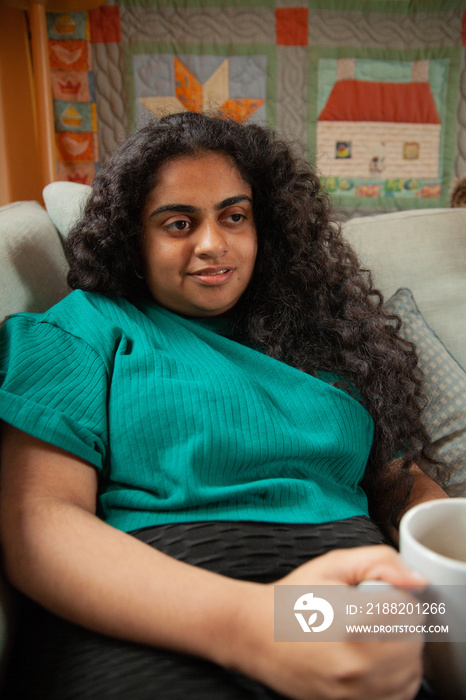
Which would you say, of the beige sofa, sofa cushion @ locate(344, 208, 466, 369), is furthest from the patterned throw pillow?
sofa cushion @ locate(344, 208, 466, 369)

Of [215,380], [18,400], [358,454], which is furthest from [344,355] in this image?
[18,400]

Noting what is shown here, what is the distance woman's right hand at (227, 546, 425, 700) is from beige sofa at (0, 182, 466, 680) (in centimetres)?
57

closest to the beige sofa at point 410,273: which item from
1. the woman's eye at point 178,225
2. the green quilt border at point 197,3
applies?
the woman's eye at point 178,225

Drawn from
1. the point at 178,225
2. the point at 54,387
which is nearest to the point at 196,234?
the point at 178,225

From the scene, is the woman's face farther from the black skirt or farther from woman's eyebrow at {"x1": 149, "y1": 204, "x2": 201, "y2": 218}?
the black skirt

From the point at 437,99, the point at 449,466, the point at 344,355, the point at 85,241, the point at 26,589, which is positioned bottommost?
the point at 449,466

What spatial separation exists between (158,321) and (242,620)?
52 cm

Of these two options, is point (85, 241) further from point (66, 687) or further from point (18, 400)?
point (66, 687)

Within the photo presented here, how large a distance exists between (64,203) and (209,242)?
0.47 metres

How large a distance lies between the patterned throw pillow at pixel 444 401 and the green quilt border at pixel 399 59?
0.79 m

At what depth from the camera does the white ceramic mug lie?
431 mm

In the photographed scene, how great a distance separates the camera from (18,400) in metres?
0.70

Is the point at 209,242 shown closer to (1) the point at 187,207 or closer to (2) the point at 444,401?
(1) the point at 187,207

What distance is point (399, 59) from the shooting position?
72.9 inches
